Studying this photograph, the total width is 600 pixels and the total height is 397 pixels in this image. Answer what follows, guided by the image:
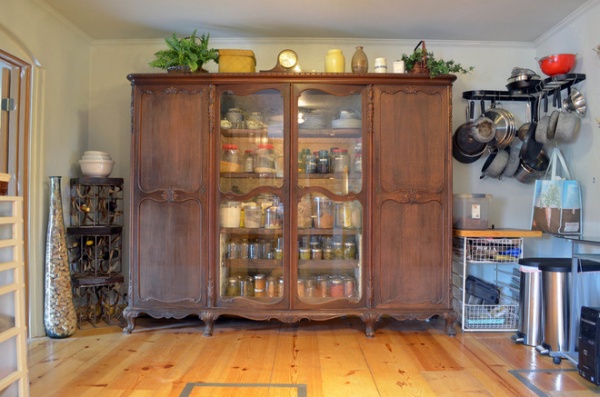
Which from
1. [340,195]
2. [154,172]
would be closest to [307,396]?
[340,195]

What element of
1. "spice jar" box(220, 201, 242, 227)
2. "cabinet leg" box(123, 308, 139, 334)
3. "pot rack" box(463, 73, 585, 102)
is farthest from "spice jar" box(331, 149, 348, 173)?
"cabinet leg" box(123, 308, 139, 334)

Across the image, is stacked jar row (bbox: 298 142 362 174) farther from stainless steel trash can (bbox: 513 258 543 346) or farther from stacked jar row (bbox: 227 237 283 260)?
stainless steel trash can (bbox: 513 258 543 346)

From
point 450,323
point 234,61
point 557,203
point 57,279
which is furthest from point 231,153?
point 557,203

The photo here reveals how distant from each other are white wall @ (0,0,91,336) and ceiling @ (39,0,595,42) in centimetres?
17

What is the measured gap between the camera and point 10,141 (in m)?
2.72

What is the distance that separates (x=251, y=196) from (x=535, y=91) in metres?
2.26

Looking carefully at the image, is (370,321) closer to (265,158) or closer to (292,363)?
(292,363)

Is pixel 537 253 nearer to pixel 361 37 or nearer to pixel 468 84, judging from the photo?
pixel 468 84

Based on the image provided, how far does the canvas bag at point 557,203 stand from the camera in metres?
2.80

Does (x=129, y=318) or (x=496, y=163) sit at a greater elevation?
(x=496, y=163)

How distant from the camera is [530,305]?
8.82ft

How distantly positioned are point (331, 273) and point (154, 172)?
55.7 inches

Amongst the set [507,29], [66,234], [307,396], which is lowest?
[307,396]

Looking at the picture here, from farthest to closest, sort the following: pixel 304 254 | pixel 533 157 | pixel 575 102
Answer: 1. pixel 533 157
2. pixel 304 254
3. pixel 575 102
